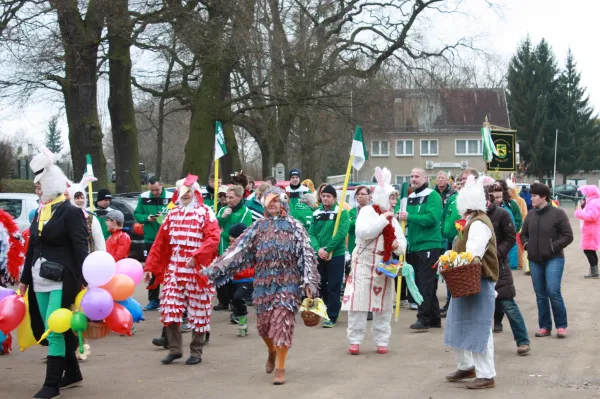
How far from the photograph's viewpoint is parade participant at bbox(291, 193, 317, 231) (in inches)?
505

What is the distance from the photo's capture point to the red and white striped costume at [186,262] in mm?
8578

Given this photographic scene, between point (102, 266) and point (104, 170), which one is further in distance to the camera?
point (104, 170)

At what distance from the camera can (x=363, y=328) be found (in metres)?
9.27

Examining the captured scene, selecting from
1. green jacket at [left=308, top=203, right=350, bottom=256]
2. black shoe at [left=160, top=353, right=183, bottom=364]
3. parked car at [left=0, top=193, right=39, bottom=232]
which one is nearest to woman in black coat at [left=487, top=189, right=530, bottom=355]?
green jacket at [left=308, top=203, right=350, bottom=256]

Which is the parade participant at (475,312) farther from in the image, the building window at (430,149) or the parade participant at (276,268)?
the building window at (430,149)

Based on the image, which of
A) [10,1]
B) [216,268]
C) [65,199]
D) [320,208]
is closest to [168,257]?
[216,268]

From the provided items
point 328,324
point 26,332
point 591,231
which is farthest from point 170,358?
point 591,231

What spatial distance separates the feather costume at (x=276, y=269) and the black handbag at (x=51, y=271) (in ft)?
4.87

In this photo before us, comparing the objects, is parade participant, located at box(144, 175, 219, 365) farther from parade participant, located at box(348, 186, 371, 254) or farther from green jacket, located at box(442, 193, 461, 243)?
green jacket, located at box(442, 193, 461, 243)

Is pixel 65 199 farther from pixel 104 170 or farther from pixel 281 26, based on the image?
pixel 281 26

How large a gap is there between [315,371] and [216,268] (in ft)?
4.58

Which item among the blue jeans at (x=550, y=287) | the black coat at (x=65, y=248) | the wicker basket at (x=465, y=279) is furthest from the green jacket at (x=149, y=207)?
the wicker basket at (x=465, y=279)

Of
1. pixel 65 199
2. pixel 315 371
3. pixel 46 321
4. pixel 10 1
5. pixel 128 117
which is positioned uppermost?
pixel 10 1

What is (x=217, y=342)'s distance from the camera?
33.0 feet
